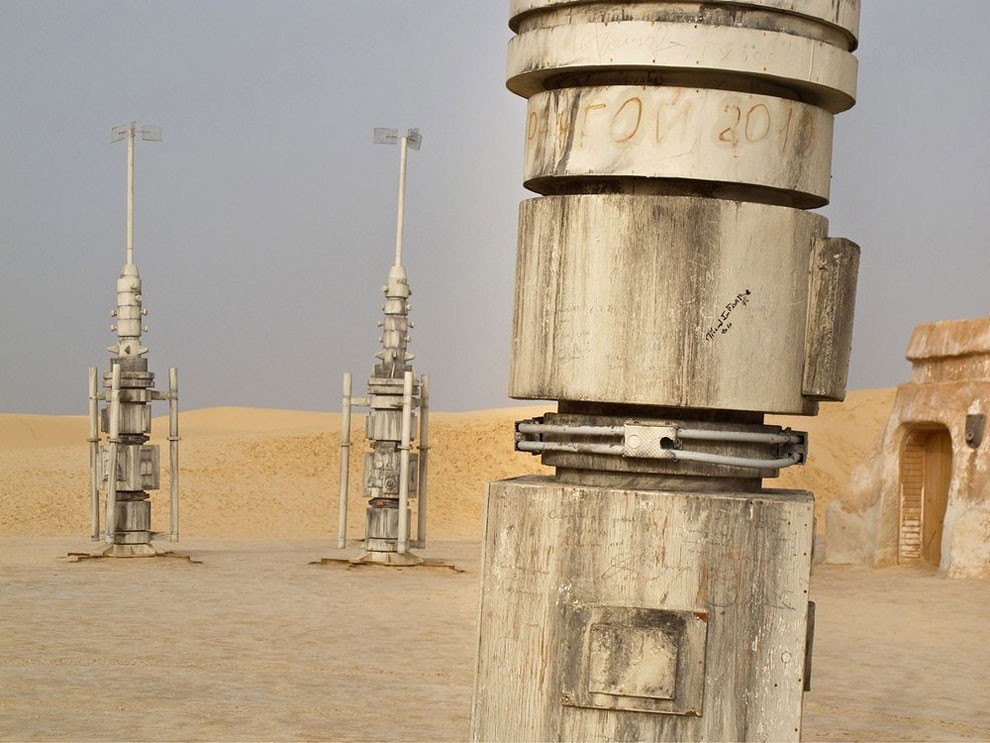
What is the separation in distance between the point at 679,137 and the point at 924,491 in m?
15.8

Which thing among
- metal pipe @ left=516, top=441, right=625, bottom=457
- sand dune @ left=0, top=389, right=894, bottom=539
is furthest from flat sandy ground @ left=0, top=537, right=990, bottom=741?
sand dune @ left=0, top=389, right=894, bottom=539

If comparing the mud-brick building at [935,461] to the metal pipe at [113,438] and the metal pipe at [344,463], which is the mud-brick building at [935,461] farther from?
the metal pipe at [113,438]

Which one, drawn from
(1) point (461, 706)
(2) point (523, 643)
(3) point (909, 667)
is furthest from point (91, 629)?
(2) point (523, 643)

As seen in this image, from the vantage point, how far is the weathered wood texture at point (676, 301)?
2963 mm

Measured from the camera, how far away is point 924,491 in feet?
58.8

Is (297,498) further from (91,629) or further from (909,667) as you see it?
(909,667)

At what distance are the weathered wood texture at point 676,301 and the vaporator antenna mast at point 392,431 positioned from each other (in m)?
13.1

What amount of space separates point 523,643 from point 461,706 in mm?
6193

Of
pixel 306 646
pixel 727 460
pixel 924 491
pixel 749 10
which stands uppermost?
pixel 749 10

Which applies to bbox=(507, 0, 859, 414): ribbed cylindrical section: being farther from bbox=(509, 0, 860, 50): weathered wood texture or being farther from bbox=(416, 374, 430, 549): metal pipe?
bbox=(416, 374, 430, 549): metal pipe

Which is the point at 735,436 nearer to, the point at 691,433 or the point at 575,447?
the point at 691,433

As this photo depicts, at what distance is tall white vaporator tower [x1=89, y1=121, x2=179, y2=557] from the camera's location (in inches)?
654

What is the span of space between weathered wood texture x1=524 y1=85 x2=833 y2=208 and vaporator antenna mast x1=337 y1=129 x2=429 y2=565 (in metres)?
13.0

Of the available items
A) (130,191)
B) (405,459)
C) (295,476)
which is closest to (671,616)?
(405,459)
